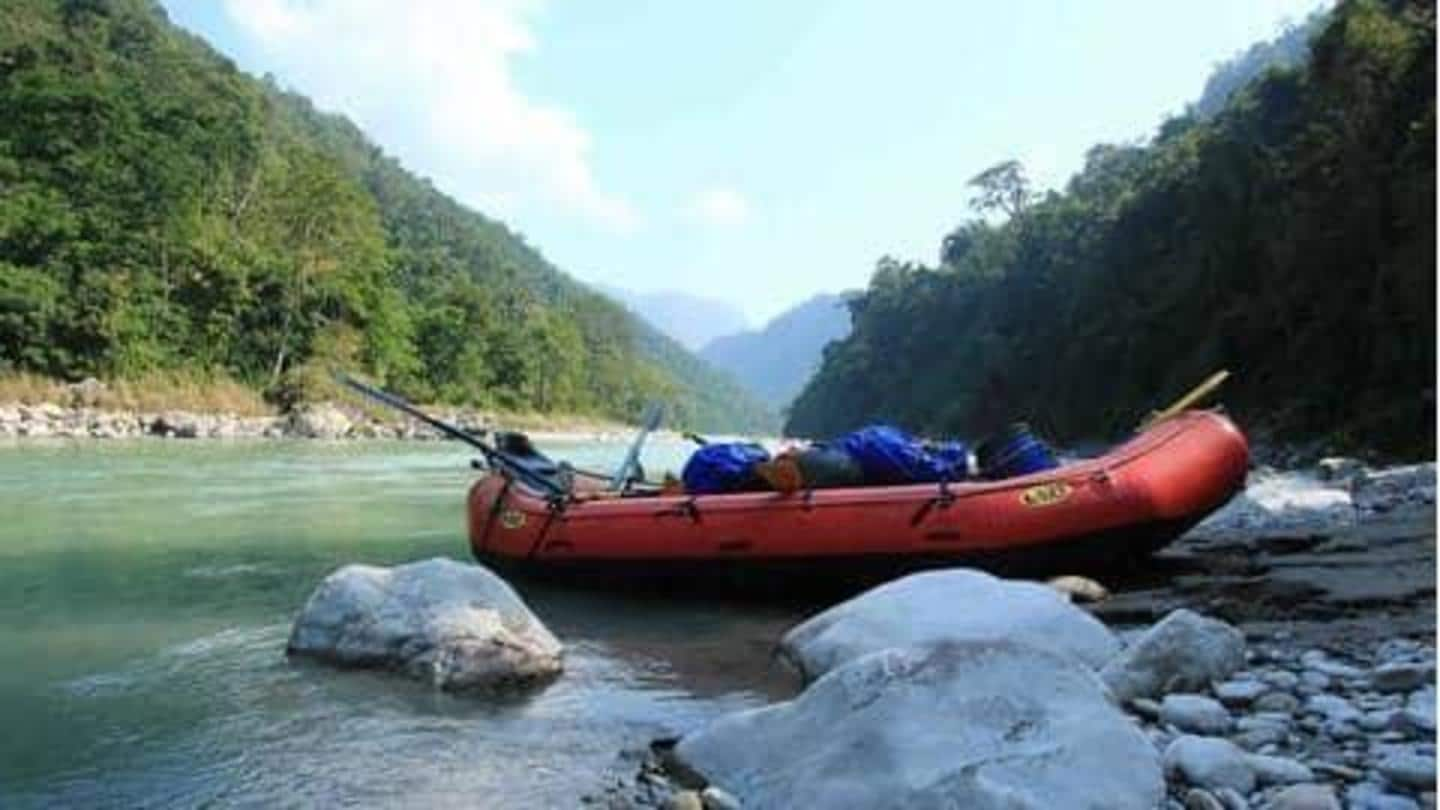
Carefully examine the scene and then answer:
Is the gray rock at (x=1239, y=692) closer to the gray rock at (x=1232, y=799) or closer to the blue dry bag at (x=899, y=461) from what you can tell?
the gray rock at (x=1232, y=799)

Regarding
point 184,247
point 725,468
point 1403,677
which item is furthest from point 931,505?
point 184,247

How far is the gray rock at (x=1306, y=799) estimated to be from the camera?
13.8 feet

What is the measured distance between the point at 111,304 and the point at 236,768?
169 feet

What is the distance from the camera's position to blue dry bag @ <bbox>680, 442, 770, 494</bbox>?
10516 mm

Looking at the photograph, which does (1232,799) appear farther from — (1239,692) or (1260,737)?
(1239,692)

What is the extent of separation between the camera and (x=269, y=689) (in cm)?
734

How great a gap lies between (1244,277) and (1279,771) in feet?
124

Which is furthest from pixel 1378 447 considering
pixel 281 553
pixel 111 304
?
pixel 111 304

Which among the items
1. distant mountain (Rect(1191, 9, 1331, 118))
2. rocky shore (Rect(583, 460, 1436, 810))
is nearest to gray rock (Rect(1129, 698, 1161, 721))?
rocky shore (Rect(583, 460, 1436, 810))

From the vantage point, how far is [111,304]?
5256cm

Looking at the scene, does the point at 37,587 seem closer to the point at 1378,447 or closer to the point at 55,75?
the point at 1378,447

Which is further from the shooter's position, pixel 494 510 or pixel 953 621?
pixel 494 510

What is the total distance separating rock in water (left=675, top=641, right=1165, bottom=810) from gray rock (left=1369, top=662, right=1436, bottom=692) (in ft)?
5.06

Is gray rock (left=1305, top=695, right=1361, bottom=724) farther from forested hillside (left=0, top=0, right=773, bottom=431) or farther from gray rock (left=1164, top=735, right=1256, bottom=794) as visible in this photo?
forested hillside (left=0, top=0, right=773, bottom=431)
